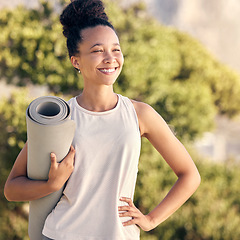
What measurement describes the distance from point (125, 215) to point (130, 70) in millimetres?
4994

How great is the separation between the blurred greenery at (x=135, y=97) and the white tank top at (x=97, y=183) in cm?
400

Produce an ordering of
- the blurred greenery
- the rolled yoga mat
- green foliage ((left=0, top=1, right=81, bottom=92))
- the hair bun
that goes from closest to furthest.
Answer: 1. the rolled yoga mat
2. the hair bun
3. the blurred greenery
4. green foliage ((left=0, top=1, right=81, bottom=92))

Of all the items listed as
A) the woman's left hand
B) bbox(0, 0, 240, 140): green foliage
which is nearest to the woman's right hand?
the woman's left hand

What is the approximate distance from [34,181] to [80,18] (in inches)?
25.1

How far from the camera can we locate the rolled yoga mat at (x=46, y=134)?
52.9 inches

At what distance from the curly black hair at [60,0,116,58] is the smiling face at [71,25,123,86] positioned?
3 cm

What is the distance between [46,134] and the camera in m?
1.35

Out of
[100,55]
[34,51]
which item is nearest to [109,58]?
[100,55]

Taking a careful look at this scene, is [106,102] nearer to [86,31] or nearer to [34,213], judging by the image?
[86,31]

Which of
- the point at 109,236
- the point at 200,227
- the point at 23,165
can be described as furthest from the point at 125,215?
the point at 200,227

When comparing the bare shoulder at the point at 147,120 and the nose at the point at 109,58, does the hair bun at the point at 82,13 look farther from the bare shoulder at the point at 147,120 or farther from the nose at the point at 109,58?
the bare shoulder at the point at 147,120

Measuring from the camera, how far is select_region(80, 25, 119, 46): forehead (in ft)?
4.91

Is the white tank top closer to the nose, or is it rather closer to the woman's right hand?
the woman's right hand

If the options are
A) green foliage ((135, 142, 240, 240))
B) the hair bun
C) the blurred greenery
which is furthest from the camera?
the blurred greenery
